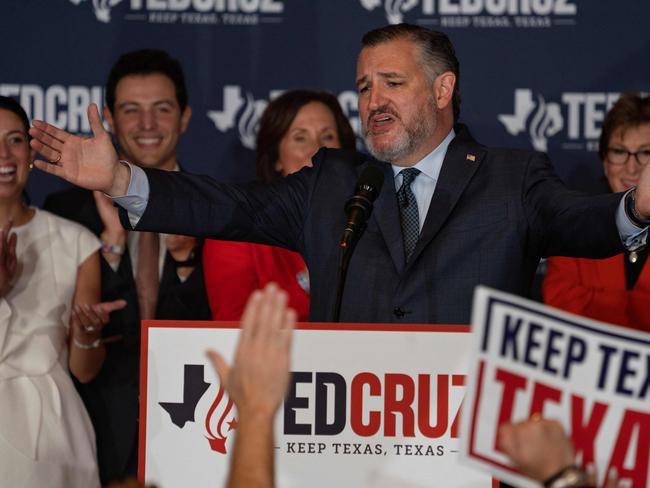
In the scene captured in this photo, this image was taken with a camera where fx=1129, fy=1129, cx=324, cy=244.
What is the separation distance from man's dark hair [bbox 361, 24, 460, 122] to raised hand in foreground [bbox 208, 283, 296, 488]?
1733mm

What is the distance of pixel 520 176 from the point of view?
294cm

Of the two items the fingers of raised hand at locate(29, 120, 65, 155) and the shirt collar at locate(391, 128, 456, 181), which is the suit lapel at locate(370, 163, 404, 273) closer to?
the shirt collar at locate(391, 128, 456, 181)

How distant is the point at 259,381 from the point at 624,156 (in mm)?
2691

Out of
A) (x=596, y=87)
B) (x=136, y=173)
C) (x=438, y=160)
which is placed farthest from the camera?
(x=596, y=87)

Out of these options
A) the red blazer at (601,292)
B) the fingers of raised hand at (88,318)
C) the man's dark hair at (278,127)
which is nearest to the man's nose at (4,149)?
the fingers of raised hand at (88,318)

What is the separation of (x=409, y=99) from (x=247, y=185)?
501 mm

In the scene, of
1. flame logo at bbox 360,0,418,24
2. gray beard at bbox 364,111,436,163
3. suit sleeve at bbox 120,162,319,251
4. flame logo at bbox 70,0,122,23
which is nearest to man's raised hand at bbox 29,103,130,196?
suit sleeve at bbox 120,162,319,251

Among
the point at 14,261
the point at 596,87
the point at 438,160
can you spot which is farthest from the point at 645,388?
the point at 596,87

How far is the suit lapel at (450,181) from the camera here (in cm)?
283

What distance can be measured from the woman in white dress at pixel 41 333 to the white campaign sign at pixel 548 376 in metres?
2.03

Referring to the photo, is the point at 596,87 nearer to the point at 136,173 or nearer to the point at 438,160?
the point at 438,160

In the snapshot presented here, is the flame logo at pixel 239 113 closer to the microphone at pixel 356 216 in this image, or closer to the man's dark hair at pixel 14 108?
the man's dark hair at pixel 14 108

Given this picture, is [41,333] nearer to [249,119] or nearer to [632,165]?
[249,119]

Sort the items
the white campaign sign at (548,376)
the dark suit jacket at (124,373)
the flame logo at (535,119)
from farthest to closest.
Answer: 1. the flame logo at (535,119)
2. the dark suit jacket at (124,373)
3. the white campaign sign at (548,376)
